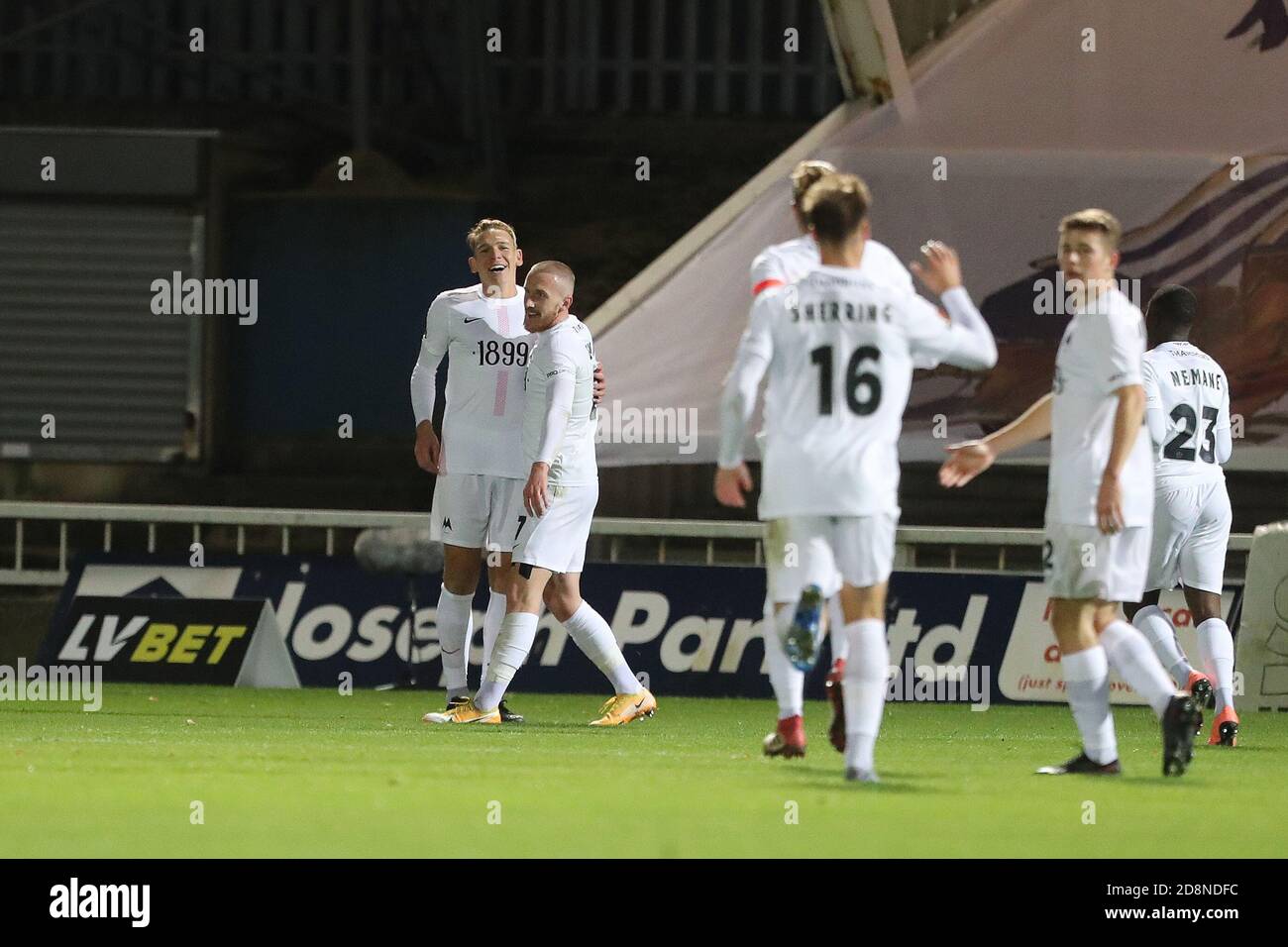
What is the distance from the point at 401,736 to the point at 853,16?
28.3ft

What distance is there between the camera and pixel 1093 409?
27.8ft

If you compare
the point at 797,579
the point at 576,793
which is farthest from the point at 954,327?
the point at 576,793

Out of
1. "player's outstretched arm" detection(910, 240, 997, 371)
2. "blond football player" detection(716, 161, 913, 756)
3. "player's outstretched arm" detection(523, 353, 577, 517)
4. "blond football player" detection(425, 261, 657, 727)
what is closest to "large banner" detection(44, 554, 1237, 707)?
"blond football player" detection(425, 261, 657, 727)

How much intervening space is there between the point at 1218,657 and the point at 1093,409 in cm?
328

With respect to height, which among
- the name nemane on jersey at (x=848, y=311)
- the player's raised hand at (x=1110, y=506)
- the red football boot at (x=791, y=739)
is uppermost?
the name nemane on jersey at (x=848, y=311)

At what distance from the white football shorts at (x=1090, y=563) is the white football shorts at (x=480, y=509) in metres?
3.70

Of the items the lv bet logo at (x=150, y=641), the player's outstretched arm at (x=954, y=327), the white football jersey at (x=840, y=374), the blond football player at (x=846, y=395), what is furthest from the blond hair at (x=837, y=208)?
the lv bet logo at (x=150, y=641)

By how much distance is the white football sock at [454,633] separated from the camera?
1178cm

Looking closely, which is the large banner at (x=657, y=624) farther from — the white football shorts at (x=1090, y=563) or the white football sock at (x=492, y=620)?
the white football shorts at (x=1090, y=563)

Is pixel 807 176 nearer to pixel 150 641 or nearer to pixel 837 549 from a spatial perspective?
pixel 837 549

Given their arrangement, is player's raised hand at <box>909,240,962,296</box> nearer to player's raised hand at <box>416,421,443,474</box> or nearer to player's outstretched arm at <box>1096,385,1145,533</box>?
player's outstretched arm at <box>1096,385,1145,533</box>

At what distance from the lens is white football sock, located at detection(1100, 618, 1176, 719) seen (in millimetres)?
8477

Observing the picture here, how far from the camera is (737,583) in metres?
14.9

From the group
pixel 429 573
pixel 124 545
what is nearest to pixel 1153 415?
pixel 429 573
